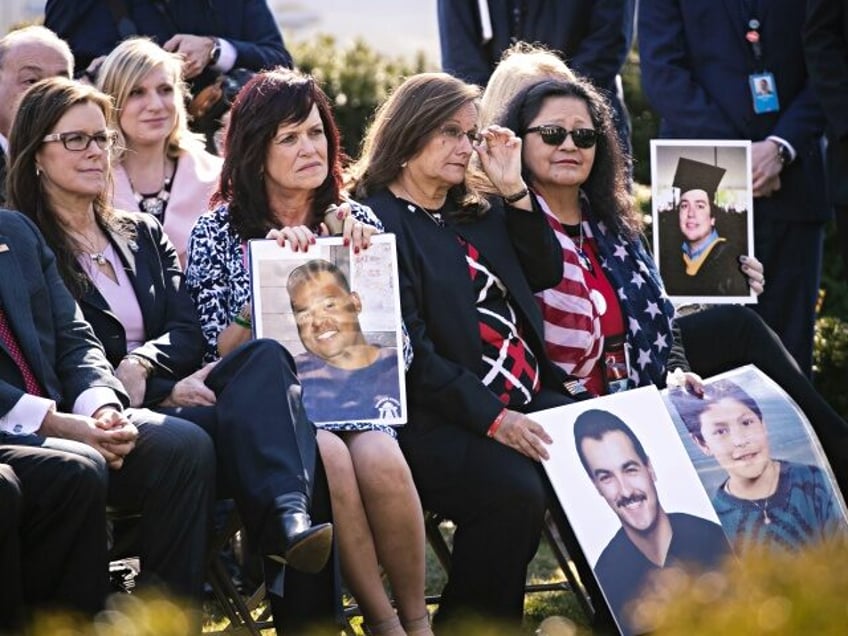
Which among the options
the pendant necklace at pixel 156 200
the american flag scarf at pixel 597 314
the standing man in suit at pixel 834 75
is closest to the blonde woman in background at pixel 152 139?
the pendant necklace at pixel 156 200

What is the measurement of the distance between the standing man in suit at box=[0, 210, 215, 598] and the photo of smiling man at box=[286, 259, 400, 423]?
566 mm

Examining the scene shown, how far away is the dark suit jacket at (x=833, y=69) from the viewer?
740 cm

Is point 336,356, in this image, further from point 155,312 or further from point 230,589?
point 230,589

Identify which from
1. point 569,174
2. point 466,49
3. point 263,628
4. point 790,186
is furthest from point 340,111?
point 263,628

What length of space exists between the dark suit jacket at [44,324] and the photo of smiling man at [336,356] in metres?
0.65

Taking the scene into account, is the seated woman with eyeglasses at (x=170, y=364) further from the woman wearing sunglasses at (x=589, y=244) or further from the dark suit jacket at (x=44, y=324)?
the woman wearing sunglasses at (x=589, y=244)

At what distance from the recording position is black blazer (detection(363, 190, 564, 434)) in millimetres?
5734

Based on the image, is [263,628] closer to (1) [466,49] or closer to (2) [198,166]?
(2) [198,166]

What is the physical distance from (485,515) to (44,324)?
157 cm

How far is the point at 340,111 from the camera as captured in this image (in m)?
11.2

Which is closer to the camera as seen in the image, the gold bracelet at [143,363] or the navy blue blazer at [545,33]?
the gold bracelet at [143,363]

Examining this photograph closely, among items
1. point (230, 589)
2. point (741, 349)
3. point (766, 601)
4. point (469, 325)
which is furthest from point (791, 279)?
point (766, 601)

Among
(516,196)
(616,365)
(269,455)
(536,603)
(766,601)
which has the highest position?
(766,601)

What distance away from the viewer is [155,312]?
5797mm
